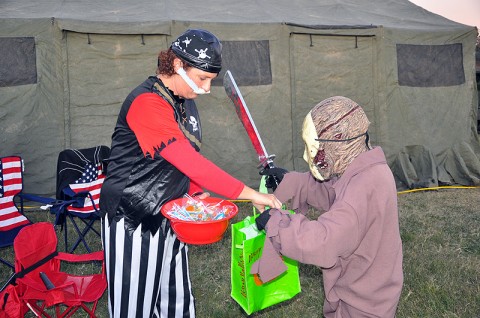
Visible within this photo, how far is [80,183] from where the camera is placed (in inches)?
198

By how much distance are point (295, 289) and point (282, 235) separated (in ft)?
4.43

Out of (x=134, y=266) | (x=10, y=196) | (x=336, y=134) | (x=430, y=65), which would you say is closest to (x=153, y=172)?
(x=134, y=266)

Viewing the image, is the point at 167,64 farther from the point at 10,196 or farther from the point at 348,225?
the point at 10,196

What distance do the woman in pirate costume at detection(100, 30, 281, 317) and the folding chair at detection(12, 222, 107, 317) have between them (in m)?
0.58

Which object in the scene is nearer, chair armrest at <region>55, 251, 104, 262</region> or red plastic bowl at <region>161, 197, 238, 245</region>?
red plastic bowl at <region>161, 197, 238, 245</region>

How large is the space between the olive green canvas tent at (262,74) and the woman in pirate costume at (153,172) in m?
4.04

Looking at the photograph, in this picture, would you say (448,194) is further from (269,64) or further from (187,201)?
(187,201)

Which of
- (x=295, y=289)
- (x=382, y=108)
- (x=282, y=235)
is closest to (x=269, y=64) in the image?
(x=382, y=108)

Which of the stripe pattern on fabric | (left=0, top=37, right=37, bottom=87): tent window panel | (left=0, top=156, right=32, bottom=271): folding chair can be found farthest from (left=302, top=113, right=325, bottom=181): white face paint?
(left=0, top=37, right=37, bottom=87): tent window panel

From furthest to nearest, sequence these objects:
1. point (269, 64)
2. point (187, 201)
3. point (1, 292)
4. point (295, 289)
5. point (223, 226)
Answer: point (269, 64) < point (295, 289) < point (1, 292) < point (187, 201) < point (223, 226)

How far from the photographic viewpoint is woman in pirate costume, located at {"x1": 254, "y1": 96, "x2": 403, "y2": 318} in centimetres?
171

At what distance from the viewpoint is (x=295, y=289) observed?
299 centimetres

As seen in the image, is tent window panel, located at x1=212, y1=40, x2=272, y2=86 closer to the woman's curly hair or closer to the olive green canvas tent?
the olive green canvas tent

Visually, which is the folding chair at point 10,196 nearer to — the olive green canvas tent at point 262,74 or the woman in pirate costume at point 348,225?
the olive green canvas tent at point 262,74
